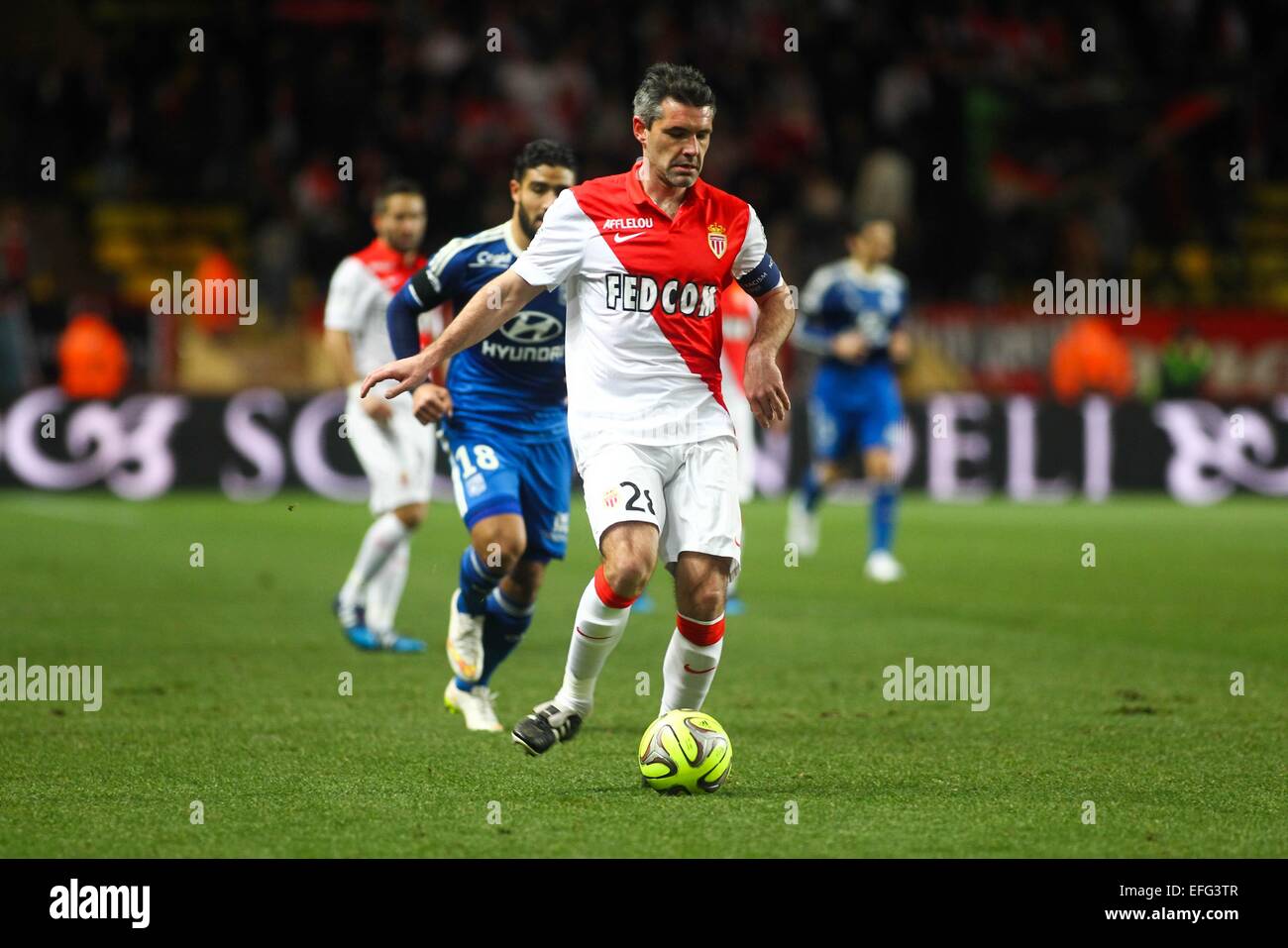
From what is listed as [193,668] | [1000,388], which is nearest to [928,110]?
[1000,388]

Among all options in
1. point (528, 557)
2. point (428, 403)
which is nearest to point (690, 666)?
point (428, 403)

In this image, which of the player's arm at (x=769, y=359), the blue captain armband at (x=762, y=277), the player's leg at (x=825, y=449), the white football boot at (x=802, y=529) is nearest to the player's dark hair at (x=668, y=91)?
the blue captain armband at (x=762, y=277)

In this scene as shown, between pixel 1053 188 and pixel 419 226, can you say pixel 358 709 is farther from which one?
pixel 1053 188

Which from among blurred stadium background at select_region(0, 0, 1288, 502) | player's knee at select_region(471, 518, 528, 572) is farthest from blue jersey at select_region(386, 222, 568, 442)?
blurred stadium background at select_region(0, 0, 1288, 502)

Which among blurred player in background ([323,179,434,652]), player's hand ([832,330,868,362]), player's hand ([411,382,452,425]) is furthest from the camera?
player's hand ([832,330,868,362])

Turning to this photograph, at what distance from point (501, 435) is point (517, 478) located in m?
0.19

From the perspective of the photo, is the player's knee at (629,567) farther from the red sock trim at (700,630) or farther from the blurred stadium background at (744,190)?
the blurred stadium background at (744,190)

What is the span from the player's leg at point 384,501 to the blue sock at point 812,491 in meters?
5.14

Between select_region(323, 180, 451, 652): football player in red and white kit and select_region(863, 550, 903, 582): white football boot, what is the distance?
4565 millimetres

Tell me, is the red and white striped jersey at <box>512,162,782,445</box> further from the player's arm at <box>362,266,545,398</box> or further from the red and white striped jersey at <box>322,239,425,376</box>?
the red and white striped jersey at <box>322,239,425,376</box>

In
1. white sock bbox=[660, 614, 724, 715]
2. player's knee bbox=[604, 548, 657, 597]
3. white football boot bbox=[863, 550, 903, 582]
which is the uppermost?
white football boot bbox=[863, 550, 903, 582]

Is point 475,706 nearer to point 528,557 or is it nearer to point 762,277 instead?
point 528,557

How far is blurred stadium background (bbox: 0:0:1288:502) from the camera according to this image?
71.8ft

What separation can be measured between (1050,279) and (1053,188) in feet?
8.37
